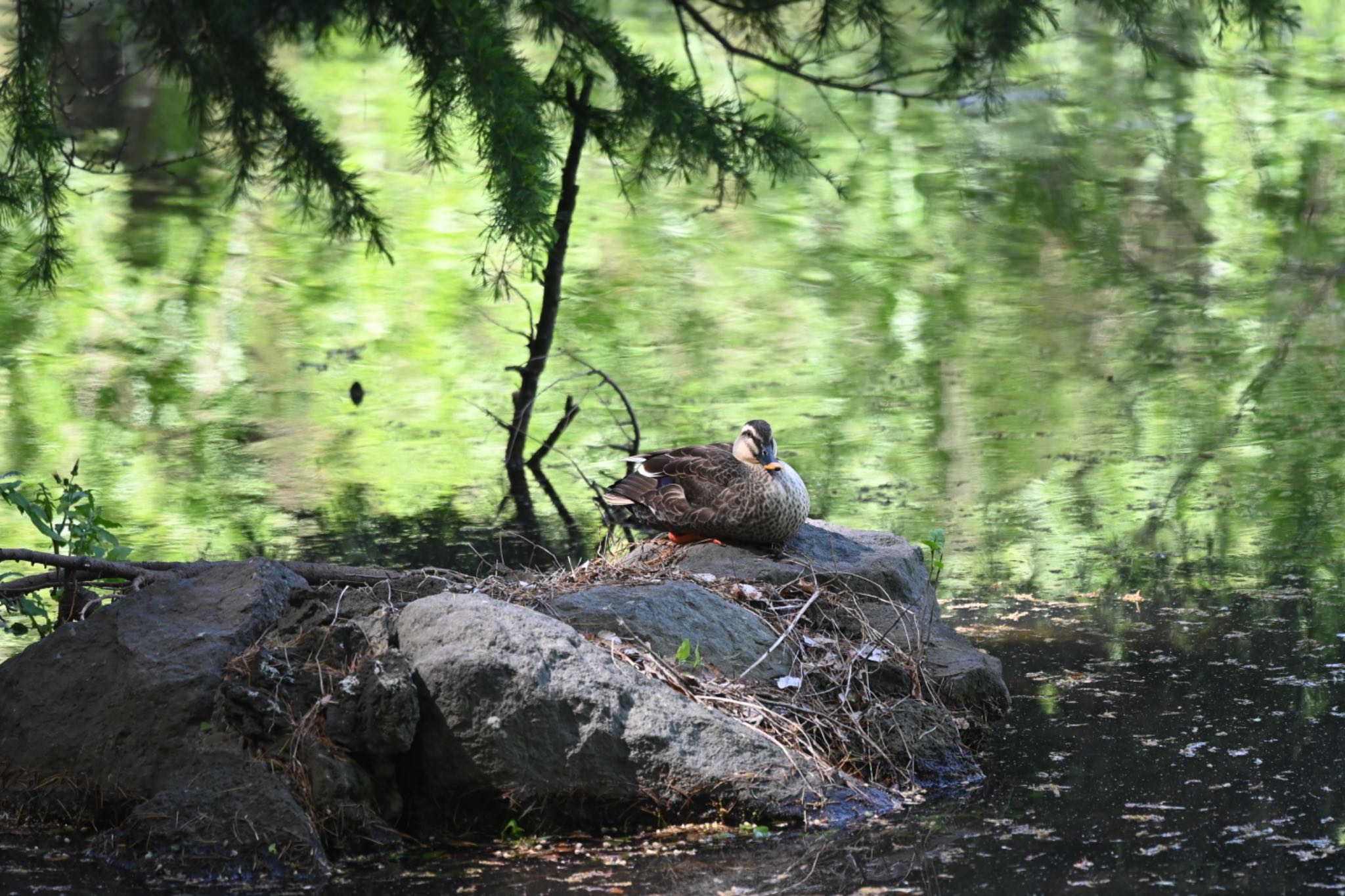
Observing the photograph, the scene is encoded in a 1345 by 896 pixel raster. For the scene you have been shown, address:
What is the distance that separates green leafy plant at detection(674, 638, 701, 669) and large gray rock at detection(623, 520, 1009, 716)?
579mm

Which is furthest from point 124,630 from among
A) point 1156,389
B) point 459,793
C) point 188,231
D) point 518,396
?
point 188,231

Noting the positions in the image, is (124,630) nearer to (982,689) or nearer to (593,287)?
(982,689)

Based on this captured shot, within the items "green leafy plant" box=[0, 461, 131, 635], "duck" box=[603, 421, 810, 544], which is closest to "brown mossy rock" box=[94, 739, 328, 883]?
"green leafy plant" box=[0, 461, 131, 635]

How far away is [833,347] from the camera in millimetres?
10273

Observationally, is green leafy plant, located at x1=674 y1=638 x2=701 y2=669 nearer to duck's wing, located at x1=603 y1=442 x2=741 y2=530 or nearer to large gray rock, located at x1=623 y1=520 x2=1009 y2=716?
large gray rock, located at x1=623 y1=520 x2=1009 y2=716

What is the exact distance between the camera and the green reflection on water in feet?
24.5

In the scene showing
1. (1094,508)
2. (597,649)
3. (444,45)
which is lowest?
(1094,508)

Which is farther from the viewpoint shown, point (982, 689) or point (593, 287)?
point (593, 287)

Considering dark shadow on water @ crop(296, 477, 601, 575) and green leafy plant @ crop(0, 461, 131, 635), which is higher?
green leafy plant @ crop(0, 461, 131, 635)

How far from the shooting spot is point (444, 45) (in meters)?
5.81

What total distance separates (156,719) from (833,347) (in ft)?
21.7

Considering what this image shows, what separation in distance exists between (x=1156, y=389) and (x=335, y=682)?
627 cm

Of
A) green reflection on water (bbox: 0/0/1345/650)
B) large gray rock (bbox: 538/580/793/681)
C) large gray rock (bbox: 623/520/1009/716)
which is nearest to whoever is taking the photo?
large gray rock (bbox: 538/580/793/681)

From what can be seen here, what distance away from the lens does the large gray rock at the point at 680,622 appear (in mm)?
4723
